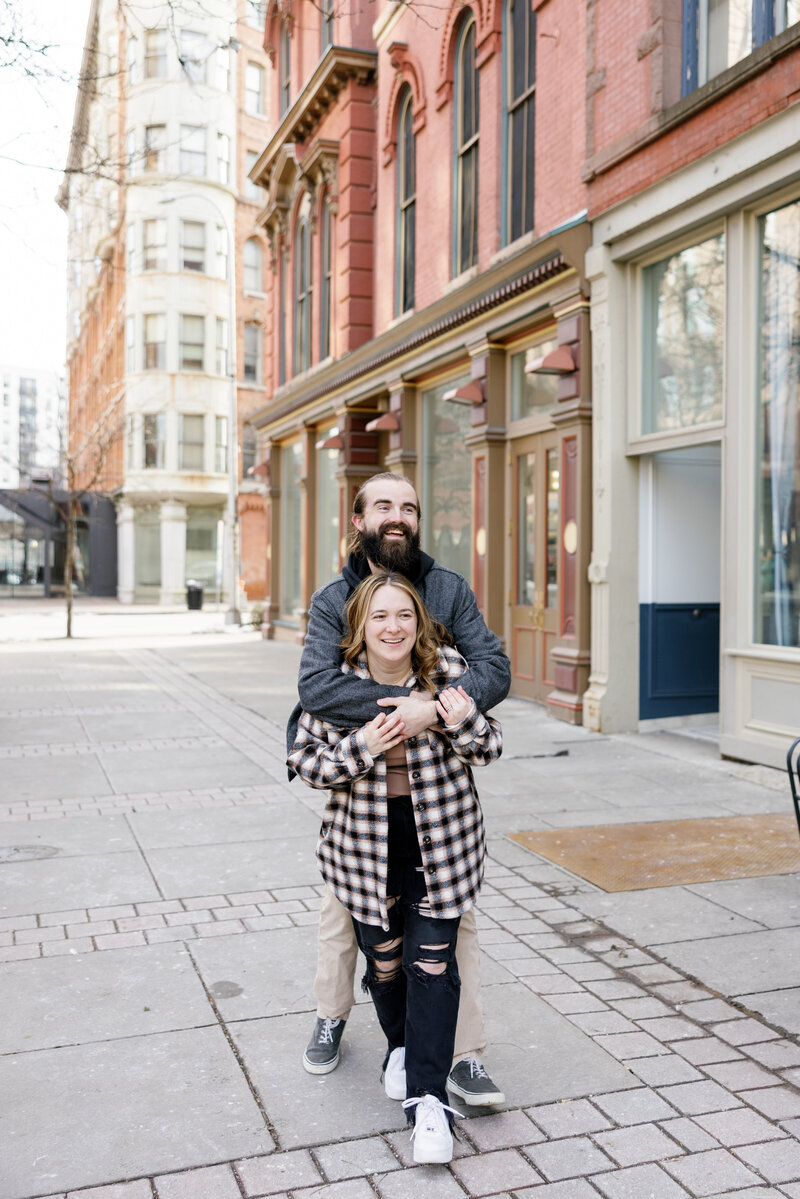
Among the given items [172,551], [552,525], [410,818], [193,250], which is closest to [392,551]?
[410,818]

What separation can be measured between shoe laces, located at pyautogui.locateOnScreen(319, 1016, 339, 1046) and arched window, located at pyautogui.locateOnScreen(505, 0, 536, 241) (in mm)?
9832

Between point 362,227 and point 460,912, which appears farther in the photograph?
point 362,227

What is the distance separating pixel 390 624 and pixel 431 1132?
1325mm

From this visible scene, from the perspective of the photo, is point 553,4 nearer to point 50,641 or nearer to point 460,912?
point 460,912

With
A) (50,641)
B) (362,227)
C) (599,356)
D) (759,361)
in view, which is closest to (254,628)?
(50,641)

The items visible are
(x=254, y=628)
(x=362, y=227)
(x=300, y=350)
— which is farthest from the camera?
(x=254, y=628)

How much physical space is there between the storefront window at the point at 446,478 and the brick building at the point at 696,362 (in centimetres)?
358

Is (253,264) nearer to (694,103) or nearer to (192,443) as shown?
(192,443)

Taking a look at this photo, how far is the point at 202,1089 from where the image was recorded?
3.29 meters

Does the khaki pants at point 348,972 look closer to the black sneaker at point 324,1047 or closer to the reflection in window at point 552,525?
the black sneaker at point 324,1047

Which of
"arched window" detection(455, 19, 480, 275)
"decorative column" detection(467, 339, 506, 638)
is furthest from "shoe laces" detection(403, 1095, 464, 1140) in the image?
"arched window" detection(455, 19, 480, 275)

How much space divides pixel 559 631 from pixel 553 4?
20.1ft

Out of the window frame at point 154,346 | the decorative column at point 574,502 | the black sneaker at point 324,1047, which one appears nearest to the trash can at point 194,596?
the window frame at point 154,346

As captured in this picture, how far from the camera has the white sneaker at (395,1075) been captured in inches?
126
